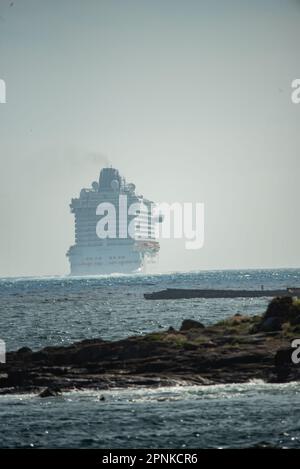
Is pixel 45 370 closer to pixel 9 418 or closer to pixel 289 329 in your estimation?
pixel 9 418

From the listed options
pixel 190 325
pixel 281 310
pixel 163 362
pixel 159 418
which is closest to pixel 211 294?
pixel 190 325

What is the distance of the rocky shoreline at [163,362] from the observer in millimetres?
48406

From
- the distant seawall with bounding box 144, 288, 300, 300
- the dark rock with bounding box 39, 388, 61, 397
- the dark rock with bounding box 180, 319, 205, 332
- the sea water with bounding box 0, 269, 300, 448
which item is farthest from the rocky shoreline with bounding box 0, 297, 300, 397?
the distant seawall with bounding box 144, 288, 300, 300

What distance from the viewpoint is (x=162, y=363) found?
51.1 meters

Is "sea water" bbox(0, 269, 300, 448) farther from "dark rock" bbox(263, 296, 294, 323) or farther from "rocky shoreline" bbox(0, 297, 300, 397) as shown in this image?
"dark rock" bbox(263, 296, 294, 323)

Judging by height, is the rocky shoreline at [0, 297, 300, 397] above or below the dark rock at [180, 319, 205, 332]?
below

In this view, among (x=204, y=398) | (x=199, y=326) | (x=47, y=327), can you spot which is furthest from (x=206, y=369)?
(x=47, y=327)

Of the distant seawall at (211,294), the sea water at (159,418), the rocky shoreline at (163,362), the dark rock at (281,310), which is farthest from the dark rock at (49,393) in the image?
the distant seawall at (211,294)

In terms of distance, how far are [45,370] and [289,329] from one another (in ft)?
42.2

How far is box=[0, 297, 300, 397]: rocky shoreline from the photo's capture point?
1906 inches

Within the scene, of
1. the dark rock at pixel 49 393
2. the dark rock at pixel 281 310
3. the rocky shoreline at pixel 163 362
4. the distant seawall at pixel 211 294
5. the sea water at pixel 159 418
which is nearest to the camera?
the sea water at pixel 159 418

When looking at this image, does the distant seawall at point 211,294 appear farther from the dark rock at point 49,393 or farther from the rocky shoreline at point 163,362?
the dark rock at point 49,393

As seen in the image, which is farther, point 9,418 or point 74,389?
point 74,389

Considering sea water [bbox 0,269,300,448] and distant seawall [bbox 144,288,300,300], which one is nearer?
sea water [bbox 0,269,300,448]
